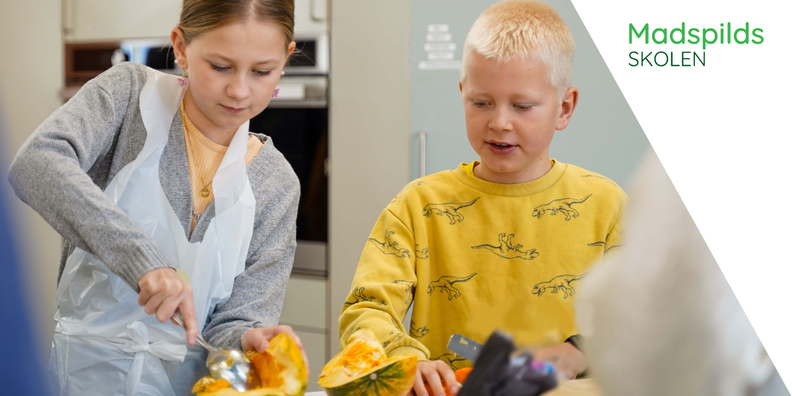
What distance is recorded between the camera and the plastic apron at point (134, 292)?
77 cm

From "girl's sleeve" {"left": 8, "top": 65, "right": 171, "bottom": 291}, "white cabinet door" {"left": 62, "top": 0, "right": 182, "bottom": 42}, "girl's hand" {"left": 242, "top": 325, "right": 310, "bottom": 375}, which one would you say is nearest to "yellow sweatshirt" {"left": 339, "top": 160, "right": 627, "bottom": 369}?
"girl's hand" {"left": 242, "top": 325, "right": 310, "bottom": 375}

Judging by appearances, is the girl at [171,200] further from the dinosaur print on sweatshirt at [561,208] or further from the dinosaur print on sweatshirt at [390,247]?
the dinosaur print on sweatshirt at [561,208]

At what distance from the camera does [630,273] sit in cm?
18

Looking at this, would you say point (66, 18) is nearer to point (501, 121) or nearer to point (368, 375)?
point (501, 121)

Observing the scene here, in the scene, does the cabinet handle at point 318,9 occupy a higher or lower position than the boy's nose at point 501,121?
higher

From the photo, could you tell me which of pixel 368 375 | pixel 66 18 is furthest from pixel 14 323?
pixel 66 18

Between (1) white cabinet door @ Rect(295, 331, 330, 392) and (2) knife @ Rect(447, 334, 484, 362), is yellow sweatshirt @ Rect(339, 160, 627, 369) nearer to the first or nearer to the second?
(2) knife @ Rect(447, 334, 484, 362)

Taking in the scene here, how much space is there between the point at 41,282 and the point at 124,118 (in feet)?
2.18

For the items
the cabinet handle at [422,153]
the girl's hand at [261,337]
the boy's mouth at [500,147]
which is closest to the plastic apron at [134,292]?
the girl's hand at [261,337]

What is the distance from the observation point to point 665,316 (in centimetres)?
17

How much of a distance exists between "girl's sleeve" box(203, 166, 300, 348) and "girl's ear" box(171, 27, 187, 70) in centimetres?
21

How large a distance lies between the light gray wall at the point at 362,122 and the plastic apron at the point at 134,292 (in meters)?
1.02

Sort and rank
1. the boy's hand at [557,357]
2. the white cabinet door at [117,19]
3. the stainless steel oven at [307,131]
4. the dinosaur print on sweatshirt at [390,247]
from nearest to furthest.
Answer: the boy's hand at [557,357], the dinosaur print on sweatshirt at [390,247], the stainless steel oven at [307,131], the white cabinet door at [117,19]

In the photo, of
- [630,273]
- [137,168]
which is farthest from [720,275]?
[137,168]
